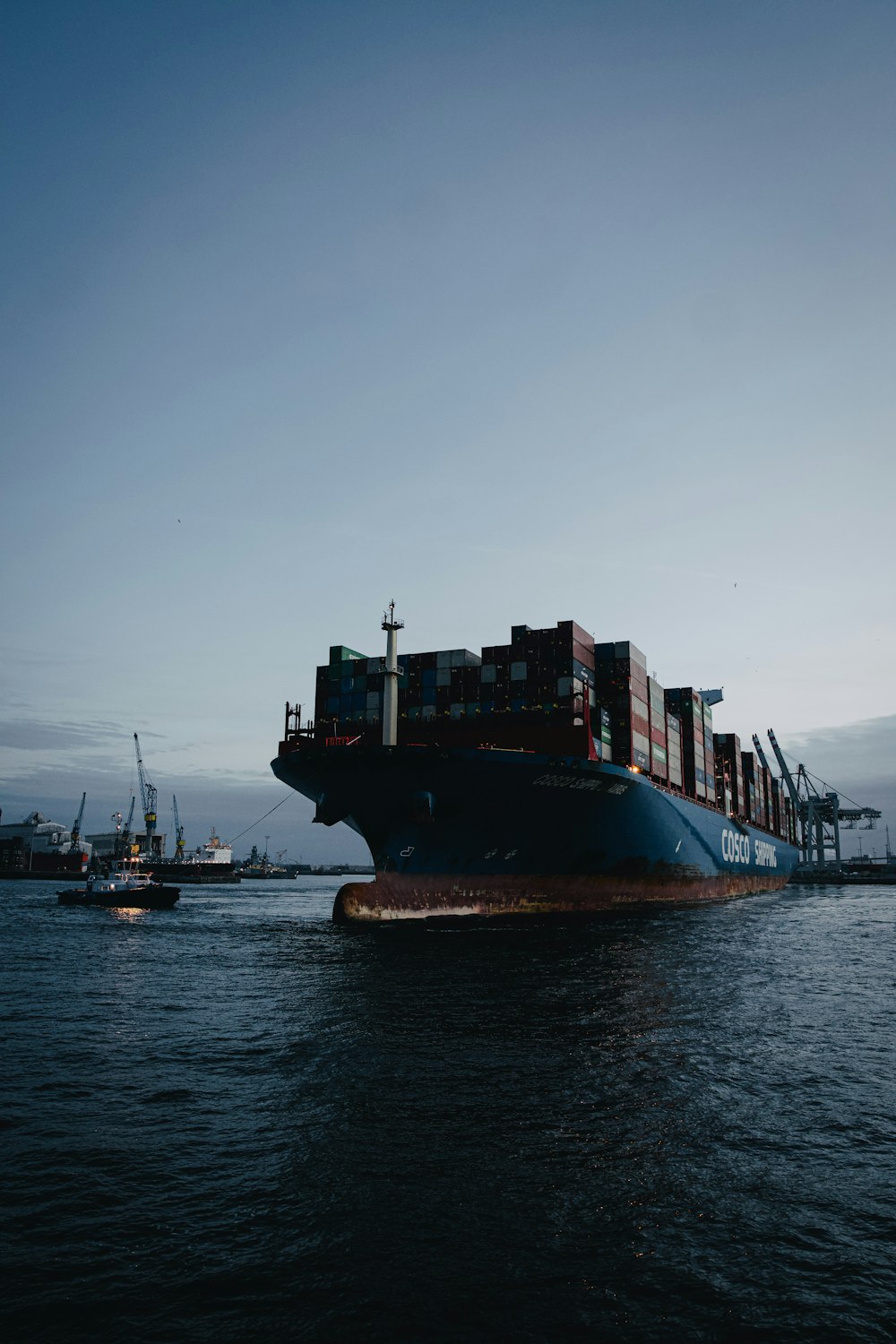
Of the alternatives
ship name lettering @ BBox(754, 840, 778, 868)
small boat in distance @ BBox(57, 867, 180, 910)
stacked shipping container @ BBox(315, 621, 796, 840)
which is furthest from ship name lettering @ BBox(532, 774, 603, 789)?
ship name lettering @ BBox(754, 840, 778, 868)

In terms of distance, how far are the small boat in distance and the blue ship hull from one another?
25348 mm

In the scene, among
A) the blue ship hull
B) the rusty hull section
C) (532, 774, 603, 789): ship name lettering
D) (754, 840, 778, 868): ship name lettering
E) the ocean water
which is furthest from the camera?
(754, 840, 778, 868): ship name lettering

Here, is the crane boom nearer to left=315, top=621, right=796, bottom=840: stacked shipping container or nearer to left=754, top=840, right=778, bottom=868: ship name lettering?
left=754, top=840, right=778, bottom=868: ship name lettering

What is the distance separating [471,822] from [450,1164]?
92.6ft

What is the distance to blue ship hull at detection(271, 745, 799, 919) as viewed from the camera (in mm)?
37688

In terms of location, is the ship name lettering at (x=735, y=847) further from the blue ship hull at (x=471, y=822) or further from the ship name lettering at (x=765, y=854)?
the blue ship hull at (x=471, y=822)

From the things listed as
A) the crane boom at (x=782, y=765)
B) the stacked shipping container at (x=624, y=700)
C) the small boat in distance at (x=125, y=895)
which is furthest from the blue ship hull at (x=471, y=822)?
the crane boom at (x=782, y=765)

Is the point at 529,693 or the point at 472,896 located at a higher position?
the point at 529,693

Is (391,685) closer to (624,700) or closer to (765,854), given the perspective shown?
(624,700)

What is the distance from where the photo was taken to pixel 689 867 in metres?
57.8

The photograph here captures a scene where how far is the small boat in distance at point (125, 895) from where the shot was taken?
6272 centimetres

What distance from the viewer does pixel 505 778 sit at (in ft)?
124

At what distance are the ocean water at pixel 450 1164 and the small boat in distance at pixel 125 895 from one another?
41.6m

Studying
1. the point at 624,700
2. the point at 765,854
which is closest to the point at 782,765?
the point at 765,854
